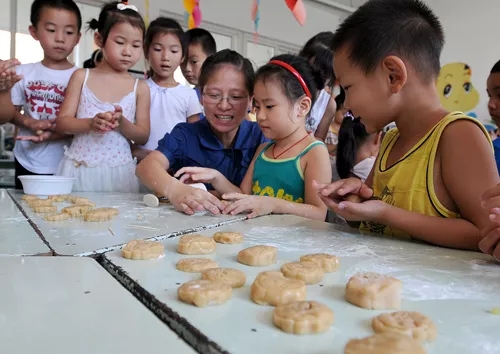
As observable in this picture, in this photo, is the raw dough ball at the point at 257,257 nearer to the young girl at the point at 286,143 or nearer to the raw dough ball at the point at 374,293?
the raw dough ball at the point at 374,293

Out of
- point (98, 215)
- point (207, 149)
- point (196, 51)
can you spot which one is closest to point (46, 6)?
point (196, 51)

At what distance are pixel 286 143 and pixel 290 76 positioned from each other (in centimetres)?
26

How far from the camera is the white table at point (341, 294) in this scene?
0.46 meters

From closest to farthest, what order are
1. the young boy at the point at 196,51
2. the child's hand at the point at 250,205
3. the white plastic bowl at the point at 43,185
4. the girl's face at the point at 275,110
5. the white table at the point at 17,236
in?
the white table at the point at 17,236
the child's hand at the point at 250,205
the white plastic bowl at the point at 43,185
the girl's face at the point at 275,110
the young boy at the point at 196,51

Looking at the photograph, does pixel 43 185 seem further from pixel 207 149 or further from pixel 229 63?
pixel 229 63

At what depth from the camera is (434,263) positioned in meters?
0.82

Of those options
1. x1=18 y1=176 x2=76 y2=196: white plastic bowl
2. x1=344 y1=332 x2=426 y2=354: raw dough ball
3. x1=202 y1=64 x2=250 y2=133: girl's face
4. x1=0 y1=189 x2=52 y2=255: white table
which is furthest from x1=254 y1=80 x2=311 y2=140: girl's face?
x1=344 y1=332 x2=426 y2=354: raw dough ball

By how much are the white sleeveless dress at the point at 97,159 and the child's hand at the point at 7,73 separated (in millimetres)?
307

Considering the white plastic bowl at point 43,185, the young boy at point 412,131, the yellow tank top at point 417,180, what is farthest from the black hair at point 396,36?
the white plastic bowl at point 43,185

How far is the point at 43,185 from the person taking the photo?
158 cm

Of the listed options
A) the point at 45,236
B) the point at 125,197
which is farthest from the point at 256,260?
the point at 125,197

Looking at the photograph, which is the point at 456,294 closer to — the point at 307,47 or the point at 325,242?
the point at 325,242

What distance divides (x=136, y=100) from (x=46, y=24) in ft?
1.73

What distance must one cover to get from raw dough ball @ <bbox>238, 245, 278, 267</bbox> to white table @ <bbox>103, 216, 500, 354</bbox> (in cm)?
2
